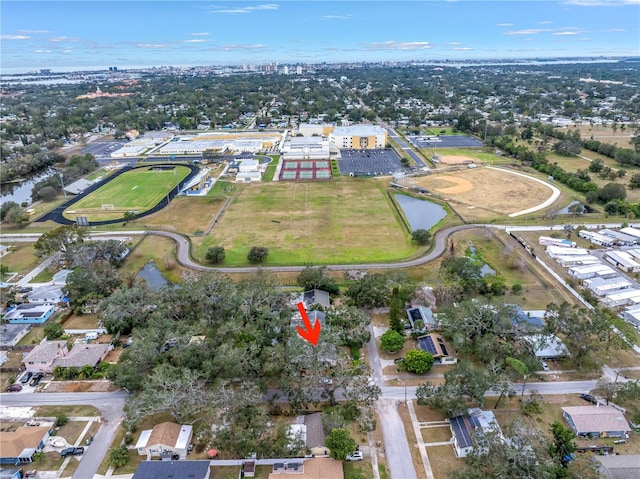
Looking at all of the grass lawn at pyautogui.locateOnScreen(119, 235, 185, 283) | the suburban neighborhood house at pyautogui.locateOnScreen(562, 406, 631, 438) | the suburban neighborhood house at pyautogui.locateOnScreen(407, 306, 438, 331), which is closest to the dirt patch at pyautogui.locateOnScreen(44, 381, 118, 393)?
the grass lawn at pyautogui.locateOnScreen(119, 235, 185, 283)

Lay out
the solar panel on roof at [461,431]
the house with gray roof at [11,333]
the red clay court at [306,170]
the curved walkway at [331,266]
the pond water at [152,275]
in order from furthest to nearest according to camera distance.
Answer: the red clay court at [306,170], the curved walkway at [331,266], the pond water at [152,275], the house with gray roof at [11,333], the solar panel on roof at [461,431]

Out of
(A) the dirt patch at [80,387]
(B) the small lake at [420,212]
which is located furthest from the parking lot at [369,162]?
(A) the dirt patch at [80,387]

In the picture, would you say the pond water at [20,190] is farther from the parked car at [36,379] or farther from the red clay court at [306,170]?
the parked car at [36,379]

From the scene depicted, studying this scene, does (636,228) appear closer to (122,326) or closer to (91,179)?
(122,326)

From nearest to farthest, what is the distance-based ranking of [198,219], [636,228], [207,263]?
[207,263]
[636,228]
[198,219]

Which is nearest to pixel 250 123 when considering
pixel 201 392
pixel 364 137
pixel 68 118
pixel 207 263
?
pixel 364 137

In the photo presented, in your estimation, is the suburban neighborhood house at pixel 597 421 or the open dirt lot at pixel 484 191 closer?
the suburban neighborhood house at pixel 597 421
